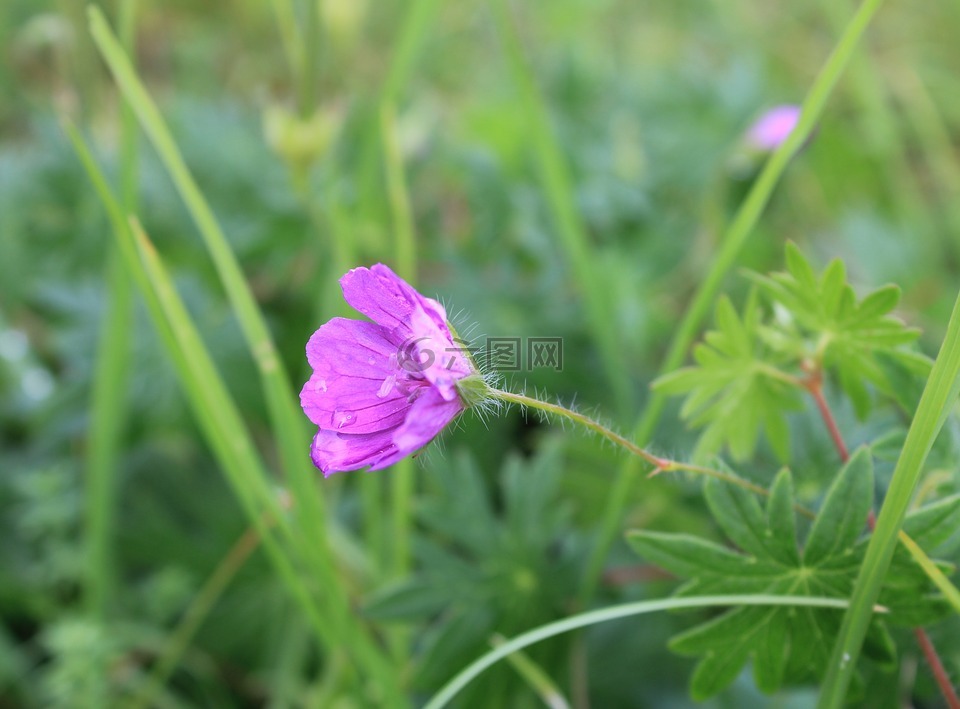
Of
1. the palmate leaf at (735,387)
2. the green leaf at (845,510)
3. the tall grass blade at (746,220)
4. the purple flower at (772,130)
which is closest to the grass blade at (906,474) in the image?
the green leaf at (845,510)

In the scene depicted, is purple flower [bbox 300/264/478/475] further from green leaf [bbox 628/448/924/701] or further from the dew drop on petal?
green leaf [bbox 628/448/924/701]

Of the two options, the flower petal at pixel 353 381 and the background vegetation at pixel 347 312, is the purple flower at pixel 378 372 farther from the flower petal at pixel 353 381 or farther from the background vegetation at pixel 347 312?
the background vegetation at pixel 347 312

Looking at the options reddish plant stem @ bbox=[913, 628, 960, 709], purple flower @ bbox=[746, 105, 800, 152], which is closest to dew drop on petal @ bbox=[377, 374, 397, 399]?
reddish plant stem @ bbox=[913, 628, 960, 709]

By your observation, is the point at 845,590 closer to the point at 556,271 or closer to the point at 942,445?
the point at 942,445

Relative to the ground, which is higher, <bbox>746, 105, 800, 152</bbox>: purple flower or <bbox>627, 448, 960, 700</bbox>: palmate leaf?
<bbox>746, 105, 800, 152</bbox>: purple flower

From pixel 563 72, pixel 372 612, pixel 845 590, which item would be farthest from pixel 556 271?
pixel 845 590

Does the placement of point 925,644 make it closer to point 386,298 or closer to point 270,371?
point 386,298

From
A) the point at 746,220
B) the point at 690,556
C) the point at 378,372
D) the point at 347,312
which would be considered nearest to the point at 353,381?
the point at 378,372
